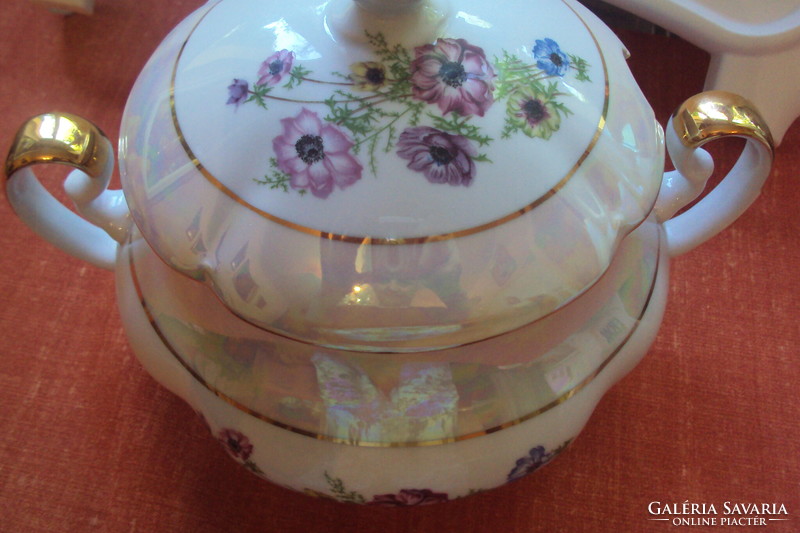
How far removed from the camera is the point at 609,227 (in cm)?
51

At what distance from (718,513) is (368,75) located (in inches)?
22.5

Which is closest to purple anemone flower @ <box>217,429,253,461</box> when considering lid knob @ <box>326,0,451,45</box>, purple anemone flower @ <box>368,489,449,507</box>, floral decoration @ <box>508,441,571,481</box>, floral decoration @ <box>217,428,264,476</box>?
floral decoration @ <box>217,428,264,476</box>

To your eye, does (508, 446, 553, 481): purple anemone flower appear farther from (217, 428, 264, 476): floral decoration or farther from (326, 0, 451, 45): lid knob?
(326, 0, 451, 45): lid knob

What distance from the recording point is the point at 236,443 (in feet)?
1.96

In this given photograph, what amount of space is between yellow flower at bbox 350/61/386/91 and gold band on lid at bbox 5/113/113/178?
201 millimetres

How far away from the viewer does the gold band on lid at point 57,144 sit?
51 cm

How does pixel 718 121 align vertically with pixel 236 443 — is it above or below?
above

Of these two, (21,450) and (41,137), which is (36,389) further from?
(41,137)

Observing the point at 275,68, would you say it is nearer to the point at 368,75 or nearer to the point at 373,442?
the point at 368,75

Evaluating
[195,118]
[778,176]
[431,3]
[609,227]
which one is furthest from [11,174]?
[778,176]

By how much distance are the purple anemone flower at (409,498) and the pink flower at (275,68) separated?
1.09 feet

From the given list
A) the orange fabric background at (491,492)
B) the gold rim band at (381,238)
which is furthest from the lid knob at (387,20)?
the orange fabric background at (491,492)

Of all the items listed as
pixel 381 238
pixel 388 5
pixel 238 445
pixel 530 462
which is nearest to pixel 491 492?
pixel 530 462

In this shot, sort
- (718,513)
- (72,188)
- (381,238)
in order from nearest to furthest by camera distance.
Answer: (381,238) < (72,188) < (718,513)
